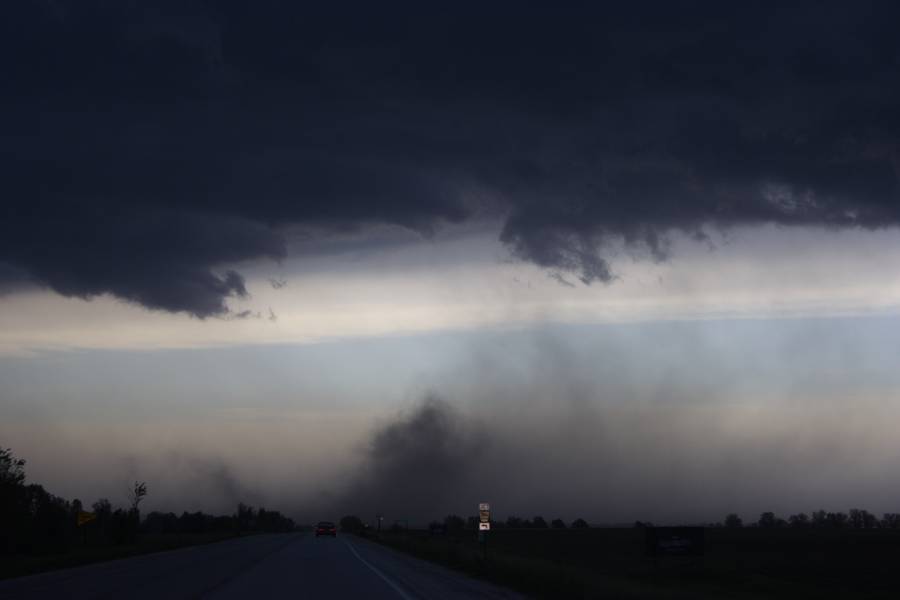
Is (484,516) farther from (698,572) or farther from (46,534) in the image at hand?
(46,534)

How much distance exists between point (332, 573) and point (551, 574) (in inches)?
359

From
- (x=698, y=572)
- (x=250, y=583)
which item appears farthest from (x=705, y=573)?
(x=250, y=583)

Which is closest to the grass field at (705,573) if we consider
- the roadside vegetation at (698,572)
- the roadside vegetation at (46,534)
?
the roadside vegetation at (698,572)

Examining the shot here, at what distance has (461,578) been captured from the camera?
36.0 metres

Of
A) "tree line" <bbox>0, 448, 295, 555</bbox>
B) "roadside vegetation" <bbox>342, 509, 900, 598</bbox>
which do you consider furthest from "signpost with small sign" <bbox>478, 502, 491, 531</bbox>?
"tree line" <bbox>0, 448, 295, 555</bbox>

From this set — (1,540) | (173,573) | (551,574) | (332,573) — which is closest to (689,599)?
(551,574)

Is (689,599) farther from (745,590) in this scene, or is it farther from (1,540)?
(1,540)

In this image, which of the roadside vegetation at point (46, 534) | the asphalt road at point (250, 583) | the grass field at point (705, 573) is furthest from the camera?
the roadside vegetation at point (46, 534)

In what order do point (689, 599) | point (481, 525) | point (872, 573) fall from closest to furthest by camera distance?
1. point (689, 599)
2. point (481, 525)
3. point (872, 573)

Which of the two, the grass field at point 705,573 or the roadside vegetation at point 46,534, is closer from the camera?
the grass field at point 705,573

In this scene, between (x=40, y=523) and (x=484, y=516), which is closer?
(x=484, y=516)

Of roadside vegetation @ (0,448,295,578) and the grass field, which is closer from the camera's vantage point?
the grass field

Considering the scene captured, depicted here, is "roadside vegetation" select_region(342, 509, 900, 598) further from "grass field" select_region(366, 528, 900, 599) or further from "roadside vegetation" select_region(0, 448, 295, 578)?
"roadside vegetation" select_region(0, 448, 295, 578)

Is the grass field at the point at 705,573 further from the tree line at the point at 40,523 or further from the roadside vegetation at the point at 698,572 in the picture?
the tree line at the point at 40,523
